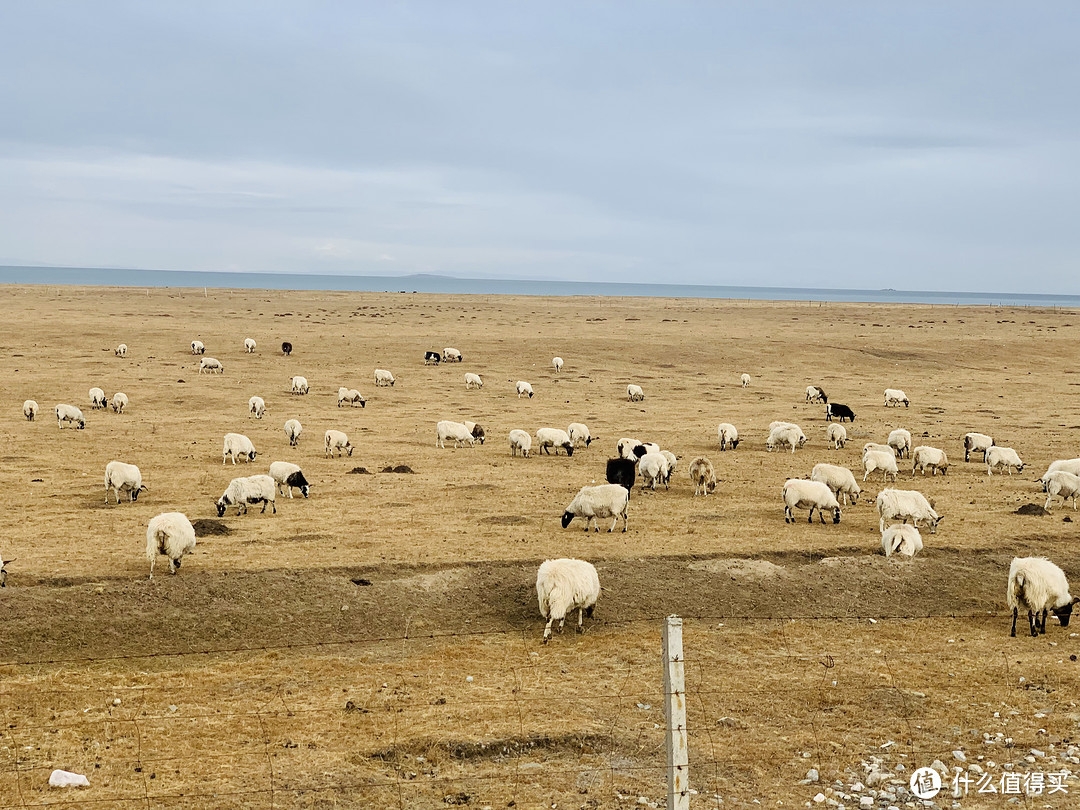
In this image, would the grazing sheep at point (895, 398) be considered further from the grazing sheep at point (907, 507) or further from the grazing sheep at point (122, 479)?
the grazing sheep at point (122, 479)

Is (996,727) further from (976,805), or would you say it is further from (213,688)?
(213,688)

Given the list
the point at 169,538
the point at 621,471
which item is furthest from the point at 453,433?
the point at 169,538

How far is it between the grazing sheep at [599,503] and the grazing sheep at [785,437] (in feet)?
42.4

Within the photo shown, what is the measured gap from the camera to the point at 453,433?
31094 mm

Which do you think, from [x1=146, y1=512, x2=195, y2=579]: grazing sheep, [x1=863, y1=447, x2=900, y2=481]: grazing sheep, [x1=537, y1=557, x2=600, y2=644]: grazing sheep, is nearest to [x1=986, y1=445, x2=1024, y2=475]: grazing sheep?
[x1=863, y1=447, x2=900, y2=481]: grazing sheep

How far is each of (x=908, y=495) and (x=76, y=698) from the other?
16.6 metres

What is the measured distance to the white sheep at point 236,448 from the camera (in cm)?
2739

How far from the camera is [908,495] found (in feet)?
66.3

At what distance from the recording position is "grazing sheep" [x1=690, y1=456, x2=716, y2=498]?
2425 centimetres

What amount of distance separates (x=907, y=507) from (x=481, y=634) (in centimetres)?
1096

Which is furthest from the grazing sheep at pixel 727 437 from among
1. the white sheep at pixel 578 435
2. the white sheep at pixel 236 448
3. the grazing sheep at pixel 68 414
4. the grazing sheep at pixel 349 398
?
the grazing sheep at pixel 68 414

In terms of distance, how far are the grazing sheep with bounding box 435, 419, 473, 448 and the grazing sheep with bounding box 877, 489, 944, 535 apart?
14980 mm

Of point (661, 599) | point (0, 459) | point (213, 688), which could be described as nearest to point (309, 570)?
point (213, 688)

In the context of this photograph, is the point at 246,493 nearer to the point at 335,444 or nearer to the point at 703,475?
the point at 335,444
